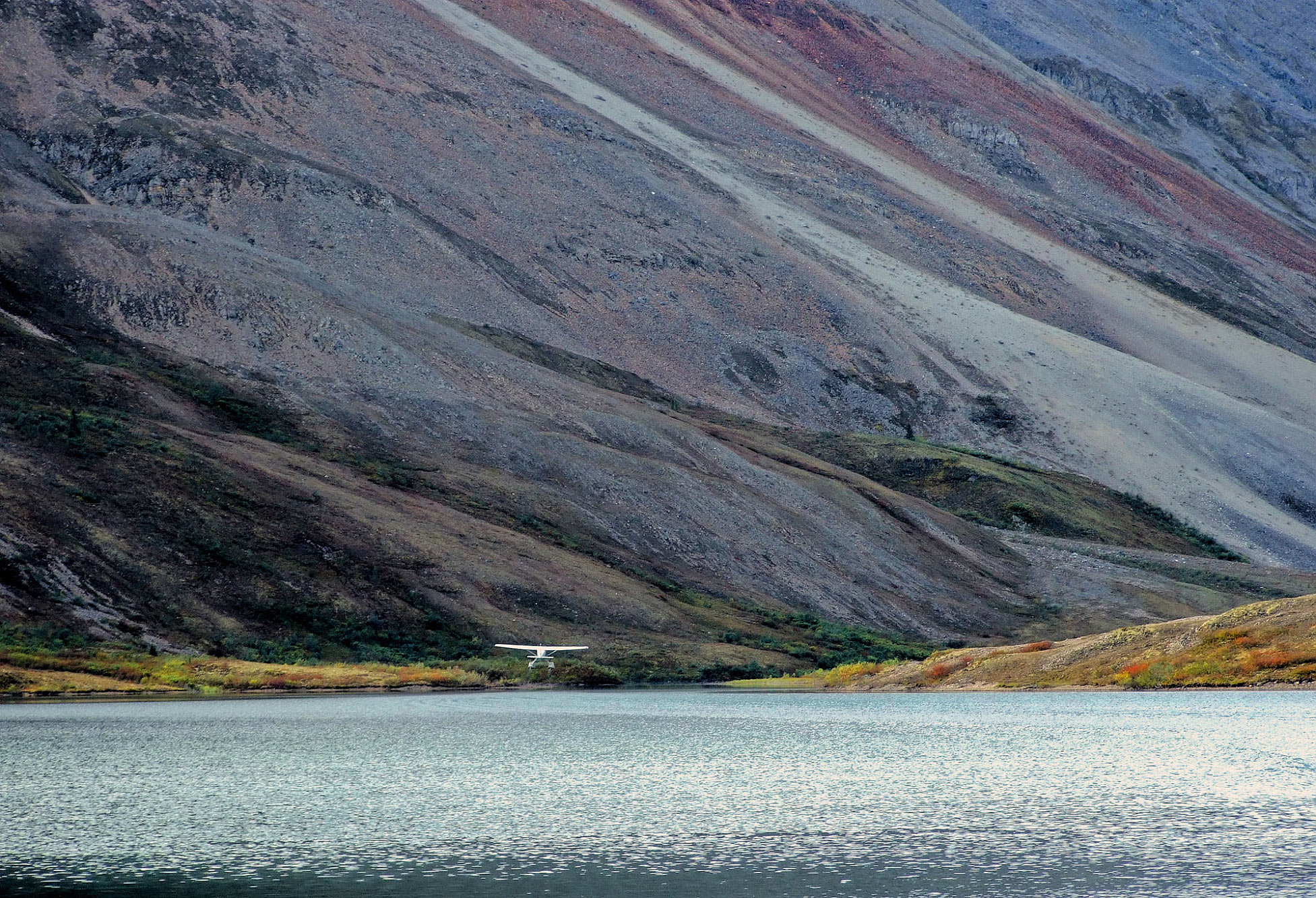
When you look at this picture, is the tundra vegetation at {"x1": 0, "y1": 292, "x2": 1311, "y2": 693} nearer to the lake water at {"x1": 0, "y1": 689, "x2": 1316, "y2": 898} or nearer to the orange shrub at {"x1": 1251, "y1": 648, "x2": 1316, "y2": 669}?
the orange shrub at {"x1": 1251, "y1": 648, "x2": 1316, "y2": 669}

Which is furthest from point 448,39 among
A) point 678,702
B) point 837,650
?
point 678,702

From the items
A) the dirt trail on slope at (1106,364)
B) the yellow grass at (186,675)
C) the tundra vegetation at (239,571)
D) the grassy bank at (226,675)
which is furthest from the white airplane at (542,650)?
the dirt trail on slope at (1106,364)

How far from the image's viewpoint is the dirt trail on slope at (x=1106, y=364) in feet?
248

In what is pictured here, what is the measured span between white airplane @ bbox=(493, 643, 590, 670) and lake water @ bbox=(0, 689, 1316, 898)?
50.9 feet

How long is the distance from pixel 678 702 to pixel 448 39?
74527mm

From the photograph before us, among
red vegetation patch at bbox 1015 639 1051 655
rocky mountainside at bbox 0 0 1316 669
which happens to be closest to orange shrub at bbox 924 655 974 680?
red vegetation patch at bbox 1015 639 1051 655

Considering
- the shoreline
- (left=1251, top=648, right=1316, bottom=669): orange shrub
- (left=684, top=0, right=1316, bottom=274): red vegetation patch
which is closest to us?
(left=1251, top=648, right=1316, bottom=669): orange shrub

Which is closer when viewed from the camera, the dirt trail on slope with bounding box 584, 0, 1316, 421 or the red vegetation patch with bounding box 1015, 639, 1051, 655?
the red vegetation patch with bounding box 1015, 639, 1051, 655

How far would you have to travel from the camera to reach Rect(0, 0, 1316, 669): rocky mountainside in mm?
46562

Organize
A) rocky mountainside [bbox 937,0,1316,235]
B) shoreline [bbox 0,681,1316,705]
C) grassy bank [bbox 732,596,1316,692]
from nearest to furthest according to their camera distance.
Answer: grassy bank [bbox 732,596,1316,692] → shoreline [bbox 0,681,1316,705] → rocky mountainside [bbox 937,0,1316,235]

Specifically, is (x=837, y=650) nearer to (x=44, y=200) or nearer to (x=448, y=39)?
(x=44, y=200)

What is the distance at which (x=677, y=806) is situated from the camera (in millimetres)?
14258

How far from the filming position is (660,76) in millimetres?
107188

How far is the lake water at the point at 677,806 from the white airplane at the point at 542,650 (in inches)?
611
